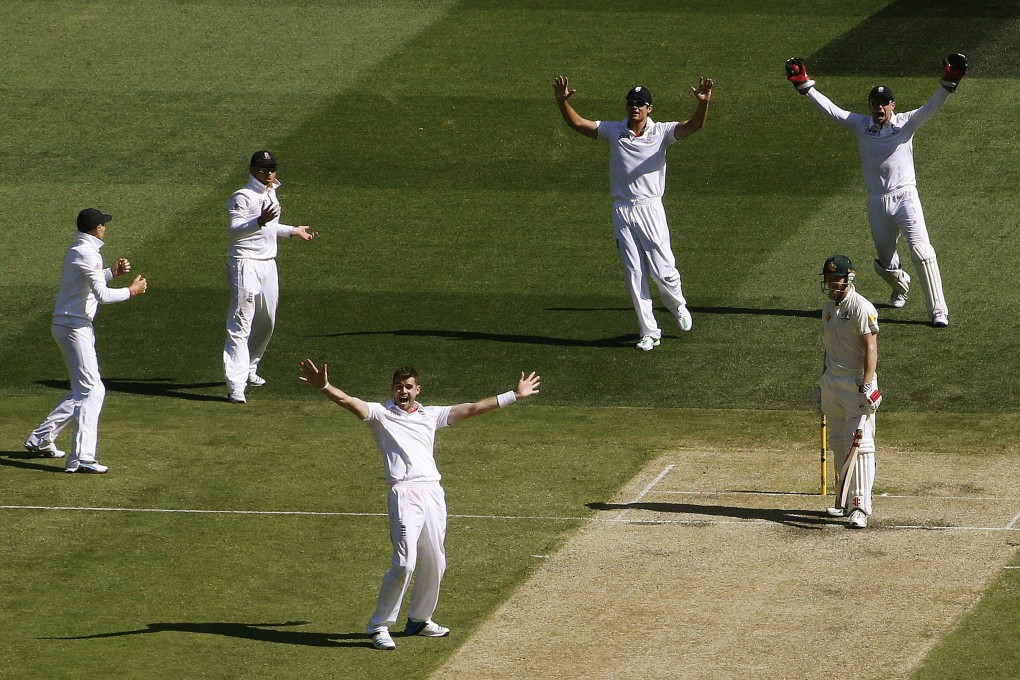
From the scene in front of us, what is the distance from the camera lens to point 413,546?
1045 cm

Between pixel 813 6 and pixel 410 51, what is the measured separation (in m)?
7.47

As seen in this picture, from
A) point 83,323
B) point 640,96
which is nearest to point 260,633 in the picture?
point 83,323

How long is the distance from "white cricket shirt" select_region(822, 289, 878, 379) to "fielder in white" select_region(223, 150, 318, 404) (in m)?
6.27

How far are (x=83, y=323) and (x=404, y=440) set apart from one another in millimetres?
4940

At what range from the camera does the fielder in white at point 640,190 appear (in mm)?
17703

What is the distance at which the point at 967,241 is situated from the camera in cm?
2148

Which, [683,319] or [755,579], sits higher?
[683,319]

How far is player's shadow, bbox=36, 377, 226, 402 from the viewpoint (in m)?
17.3

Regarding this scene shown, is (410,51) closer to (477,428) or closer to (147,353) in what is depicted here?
(147,353)

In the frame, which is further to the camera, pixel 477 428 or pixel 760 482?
pixel 477 428

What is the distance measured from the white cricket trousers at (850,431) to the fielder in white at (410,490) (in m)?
3.13

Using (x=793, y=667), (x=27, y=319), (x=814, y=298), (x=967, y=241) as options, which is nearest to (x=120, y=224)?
(x=27, y=319)

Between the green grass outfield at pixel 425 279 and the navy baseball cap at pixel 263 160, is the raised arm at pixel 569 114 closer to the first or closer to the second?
the green grass outfield at pixel 425 279

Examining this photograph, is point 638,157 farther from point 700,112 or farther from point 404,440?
point 404,440
